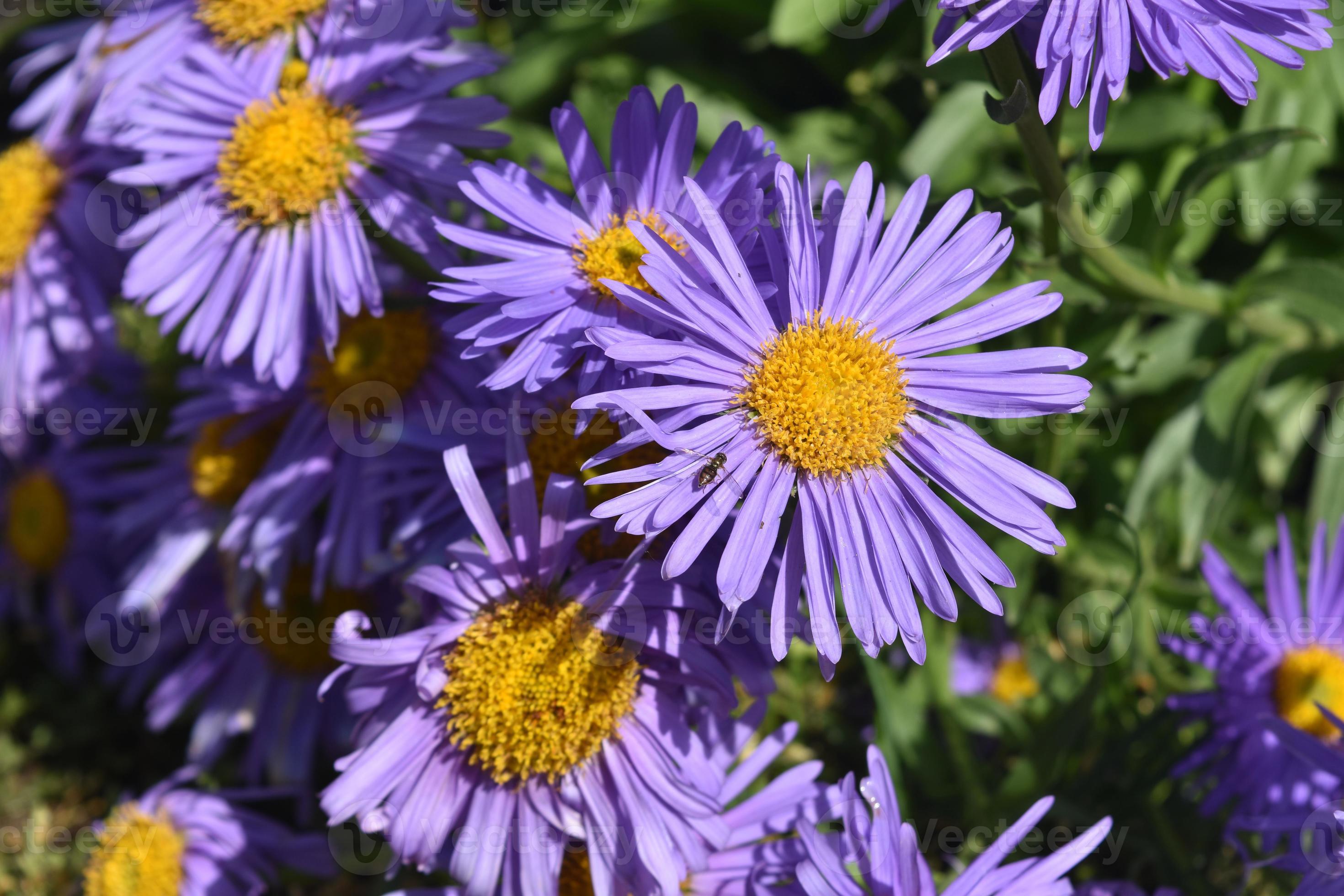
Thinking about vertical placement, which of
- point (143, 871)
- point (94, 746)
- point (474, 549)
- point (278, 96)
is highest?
point (278, 96)

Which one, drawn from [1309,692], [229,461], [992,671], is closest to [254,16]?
[229,461]

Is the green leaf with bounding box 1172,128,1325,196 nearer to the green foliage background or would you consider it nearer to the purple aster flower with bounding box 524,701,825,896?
the green foliage background

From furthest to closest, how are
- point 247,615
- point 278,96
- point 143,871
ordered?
point 247,615, point 143,871, point 278,96

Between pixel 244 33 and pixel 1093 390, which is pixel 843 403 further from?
pixel 244 33

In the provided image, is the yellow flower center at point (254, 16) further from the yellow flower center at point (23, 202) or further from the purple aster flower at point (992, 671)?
the purple aster flower at point (992, 671)

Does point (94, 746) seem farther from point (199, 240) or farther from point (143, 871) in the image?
point (199, 240)

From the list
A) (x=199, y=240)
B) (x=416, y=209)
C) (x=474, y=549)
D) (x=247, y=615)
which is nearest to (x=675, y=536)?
(x=474, y=549)

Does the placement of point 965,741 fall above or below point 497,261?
below
